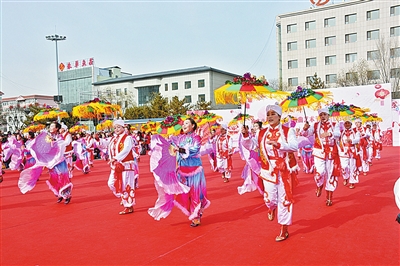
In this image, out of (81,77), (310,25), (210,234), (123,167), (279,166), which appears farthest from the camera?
(81,77)

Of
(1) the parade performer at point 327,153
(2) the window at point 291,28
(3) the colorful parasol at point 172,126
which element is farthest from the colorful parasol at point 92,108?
(2) the window at point 291,28

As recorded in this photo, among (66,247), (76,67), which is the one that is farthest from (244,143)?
(76,67)

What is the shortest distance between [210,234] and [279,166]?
4.28 feet

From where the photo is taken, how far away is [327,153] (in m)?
6.10

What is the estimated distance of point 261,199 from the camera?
6867mm

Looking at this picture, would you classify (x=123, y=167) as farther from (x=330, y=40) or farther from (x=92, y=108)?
(x=330, y=40)

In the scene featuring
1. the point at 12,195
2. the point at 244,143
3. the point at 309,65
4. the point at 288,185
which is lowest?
the point at 12,195

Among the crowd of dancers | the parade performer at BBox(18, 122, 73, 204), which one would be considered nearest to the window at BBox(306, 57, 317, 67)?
the crowd of dancers

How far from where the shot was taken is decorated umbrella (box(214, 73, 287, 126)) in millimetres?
6088

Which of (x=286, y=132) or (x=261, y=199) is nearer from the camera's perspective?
(x=286, y=132)

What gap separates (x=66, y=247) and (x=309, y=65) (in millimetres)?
36606

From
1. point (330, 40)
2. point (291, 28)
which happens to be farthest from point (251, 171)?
point (291, 28)

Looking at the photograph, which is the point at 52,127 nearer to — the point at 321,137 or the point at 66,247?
the point at 66,247

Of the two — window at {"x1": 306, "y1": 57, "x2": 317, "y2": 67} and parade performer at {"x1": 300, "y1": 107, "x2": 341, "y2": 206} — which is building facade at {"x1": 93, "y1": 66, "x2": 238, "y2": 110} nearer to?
window at {"x1": 306, "y1": 57, "x2": 317, "y2": 67}
